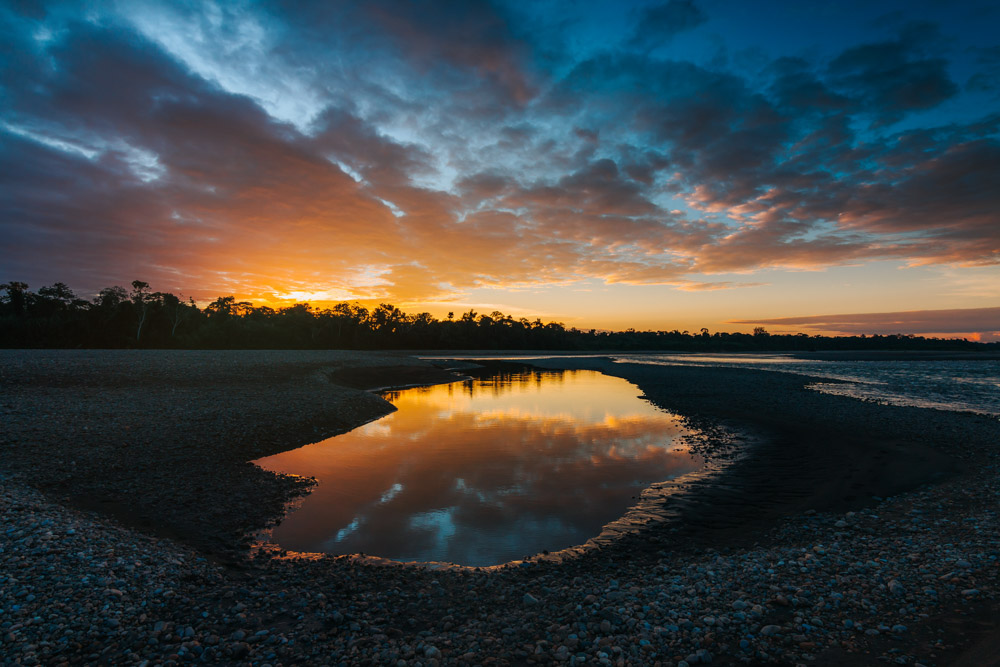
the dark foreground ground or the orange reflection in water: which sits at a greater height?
the dark foreground ground

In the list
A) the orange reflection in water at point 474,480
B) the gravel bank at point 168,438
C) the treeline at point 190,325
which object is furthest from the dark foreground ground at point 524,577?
the treeline at point 190,325

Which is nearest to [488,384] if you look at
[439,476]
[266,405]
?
[266,405]

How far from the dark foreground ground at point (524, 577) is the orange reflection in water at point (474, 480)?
1139 mm

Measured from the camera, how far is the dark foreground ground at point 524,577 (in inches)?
237

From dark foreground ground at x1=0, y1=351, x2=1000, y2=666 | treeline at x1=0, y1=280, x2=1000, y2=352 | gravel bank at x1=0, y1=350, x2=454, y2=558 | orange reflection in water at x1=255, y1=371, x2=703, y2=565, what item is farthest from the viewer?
treeline at x1=0, y1=280, x2=1000, y2=352

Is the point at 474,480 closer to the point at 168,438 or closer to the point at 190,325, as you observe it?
the point at 168,438

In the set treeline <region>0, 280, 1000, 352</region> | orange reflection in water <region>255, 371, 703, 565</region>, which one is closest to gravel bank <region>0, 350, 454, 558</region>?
orange reflection in water <region>255, 371, 703, 565</region>

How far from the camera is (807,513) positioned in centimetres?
1166

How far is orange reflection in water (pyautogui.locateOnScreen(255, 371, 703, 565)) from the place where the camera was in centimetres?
1080

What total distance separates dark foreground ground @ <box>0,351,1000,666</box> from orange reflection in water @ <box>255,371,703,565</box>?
1139 millimetres

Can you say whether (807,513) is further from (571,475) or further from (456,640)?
(456,640)

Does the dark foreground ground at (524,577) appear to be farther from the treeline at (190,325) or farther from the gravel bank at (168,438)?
the treeline at (190,325)

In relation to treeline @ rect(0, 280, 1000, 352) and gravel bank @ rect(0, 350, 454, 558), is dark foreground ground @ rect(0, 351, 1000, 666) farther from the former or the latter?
treeline @ rect(0, 280, 1000, 352)

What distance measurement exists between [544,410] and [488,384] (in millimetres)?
18969
